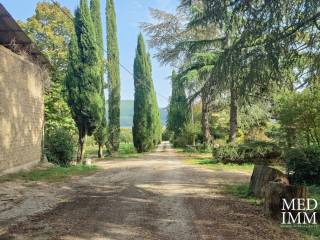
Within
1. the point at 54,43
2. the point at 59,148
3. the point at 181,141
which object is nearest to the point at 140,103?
the point at 54,43

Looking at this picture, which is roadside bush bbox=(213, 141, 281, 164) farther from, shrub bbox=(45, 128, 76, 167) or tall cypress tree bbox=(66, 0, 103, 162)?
tall cypress tree bbox=(66, 0, 103, 162)

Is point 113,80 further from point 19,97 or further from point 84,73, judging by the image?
point 19,97

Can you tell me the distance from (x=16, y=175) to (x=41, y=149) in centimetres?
447

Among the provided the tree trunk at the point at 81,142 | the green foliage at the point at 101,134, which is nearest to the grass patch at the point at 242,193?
the tree trunk at the point at 81,142

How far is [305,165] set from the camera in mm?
9680

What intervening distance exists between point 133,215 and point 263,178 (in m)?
3.27

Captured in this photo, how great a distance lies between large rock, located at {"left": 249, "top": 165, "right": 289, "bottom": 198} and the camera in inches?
323

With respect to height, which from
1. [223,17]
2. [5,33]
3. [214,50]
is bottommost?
[223,17]

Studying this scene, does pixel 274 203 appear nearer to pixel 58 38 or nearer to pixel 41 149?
pixel 41 149

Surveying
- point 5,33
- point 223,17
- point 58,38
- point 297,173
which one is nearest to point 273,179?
point 297,173

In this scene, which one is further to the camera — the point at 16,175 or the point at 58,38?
the point at 58,38

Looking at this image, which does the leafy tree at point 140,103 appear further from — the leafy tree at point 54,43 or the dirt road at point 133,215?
the dirt road at point 133,215

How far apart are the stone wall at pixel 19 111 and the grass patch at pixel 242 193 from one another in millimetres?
6974

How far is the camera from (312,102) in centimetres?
1483
